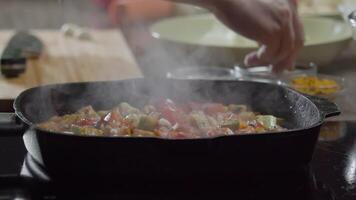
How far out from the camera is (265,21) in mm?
1472

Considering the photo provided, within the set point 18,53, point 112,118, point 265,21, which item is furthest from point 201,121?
point 18,53

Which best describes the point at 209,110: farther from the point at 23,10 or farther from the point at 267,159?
the point at 23,10

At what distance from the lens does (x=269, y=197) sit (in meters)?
0.96

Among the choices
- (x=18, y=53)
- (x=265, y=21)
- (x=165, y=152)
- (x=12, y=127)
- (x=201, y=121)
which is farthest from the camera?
(x=18, y=53)

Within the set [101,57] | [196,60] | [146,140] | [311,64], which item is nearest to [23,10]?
[101,57]

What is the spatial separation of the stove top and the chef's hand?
500mm

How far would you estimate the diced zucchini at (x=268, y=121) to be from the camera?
1.14 meters

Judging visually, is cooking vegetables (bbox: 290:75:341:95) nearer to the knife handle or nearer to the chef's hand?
the chef's hand

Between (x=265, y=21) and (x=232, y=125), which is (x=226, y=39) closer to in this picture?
(x=265, y=21)

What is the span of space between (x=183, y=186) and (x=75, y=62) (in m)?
1.09

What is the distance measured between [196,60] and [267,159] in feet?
3.14

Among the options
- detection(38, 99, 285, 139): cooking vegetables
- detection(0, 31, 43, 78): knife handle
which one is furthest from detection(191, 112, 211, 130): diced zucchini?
detection(0, 31, 43, 78): knife handle

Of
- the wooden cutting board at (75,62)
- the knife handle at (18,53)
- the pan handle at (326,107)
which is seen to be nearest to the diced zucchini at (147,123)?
the pan handle at (326,107)

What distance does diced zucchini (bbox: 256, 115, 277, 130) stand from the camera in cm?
114
